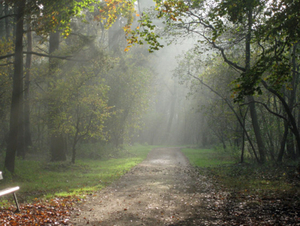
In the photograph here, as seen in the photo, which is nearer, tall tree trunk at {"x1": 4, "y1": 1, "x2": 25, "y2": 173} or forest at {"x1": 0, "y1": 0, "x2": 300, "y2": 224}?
forest at {"x1": 0, "y1": 0, "x2": 300, "y2": 224}

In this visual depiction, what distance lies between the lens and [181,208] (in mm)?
7508

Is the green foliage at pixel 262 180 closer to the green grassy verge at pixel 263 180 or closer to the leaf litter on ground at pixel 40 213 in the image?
the green grassy verge at pixel 263 180

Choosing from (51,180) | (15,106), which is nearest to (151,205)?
(51,180)

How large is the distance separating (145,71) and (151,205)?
23.2 m

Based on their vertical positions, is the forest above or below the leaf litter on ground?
above

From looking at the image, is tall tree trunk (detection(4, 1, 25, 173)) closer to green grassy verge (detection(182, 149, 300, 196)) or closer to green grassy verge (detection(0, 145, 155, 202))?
green grassy verge (detection(0, 145, 155, 202))

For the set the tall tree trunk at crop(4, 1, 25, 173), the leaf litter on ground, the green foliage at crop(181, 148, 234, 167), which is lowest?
the green foliage at crop(181, 148, 234, 167)

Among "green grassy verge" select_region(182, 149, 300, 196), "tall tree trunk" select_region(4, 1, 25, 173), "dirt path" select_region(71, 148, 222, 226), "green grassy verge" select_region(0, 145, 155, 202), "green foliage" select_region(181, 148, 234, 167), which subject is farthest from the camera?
"green foliage" select_region(181, 148, 234, 167)

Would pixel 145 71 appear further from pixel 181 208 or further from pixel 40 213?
pixel 40 213

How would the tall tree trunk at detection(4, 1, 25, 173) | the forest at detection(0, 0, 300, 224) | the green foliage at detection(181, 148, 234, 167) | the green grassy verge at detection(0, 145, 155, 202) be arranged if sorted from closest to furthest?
the forest at detection(0, 0, 300, 224)
the green grassy verge at detection(0, 145, 155, 202)
the tall tree trunk at detection(4, 1, 25, 173)
the green foliage at detection(181, 148, 234, 167)

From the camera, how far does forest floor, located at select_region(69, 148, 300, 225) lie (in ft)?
20.7

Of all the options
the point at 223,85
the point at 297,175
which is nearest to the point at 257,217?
the point at 297,175

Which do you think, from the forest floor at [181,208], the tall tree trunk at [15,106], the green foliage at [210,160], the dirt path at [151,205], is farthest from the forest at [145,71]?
the dirt path at [151,205]

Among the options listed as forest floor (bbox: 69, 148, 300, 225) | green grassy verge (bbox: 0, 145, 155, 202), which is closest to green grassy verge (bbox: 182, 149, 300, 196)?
forest floor (bbox: 69, 148, 300, 225)
